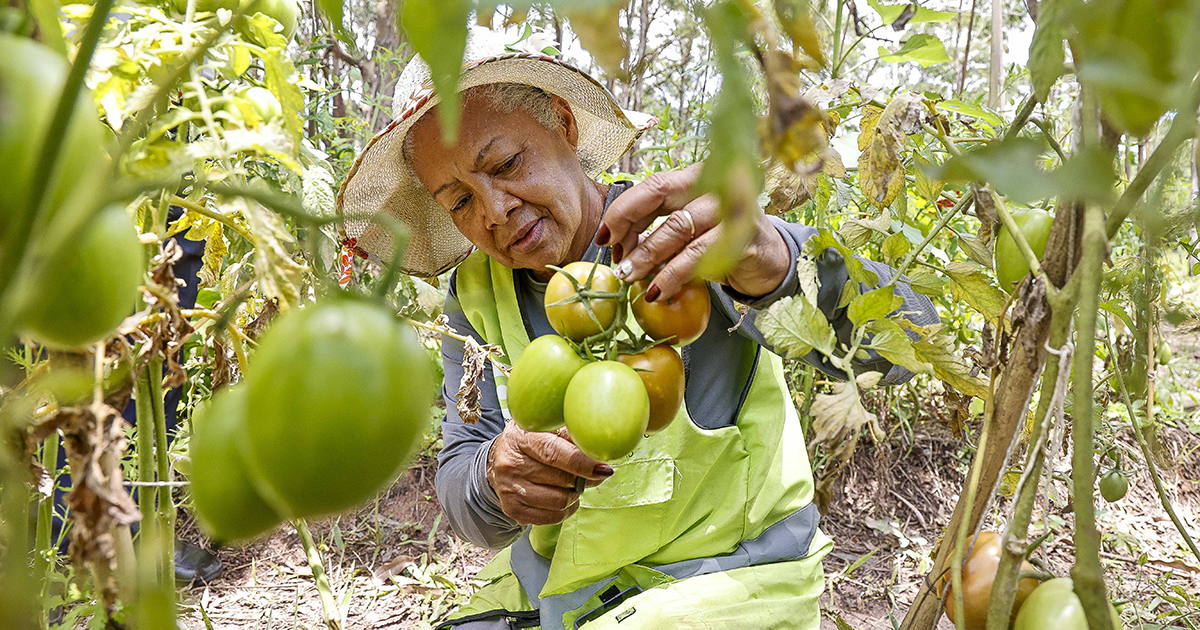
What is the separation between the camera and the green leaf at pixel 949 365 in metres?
0.61

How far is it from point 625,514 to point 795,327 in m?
0.73

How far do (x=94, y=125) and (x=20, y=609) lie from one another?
14 centimetres

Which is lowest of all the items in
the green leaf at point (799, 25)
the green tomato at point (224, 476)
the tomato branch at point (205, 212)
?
the green tomato at point (224, 476)

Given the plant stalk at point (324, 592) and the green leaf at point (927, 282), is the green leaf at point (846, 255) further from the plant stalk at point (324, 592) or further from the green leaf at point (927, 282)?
the plant stalk at point (324, 592)

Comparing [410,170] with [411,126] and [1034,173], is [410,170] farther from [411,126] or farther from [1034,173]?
[1034,173]

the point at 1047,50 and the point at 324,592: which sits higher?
the point at 1047,50

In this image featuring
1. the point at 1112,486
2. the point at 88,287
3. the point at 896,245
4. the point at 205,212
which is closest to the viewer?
the point at 88,287

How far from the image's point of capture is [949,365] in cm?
61

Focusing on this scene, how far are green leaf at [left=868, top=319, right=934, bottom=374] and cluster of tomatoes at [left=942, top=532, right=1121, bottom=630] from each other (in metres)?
Result: 0.15

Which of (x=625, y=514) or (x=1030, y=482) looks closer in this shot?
(x=1030, y=482)

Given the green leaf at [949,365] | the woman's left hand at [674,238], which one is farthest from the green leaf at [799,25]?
the green leaf at [949,365]

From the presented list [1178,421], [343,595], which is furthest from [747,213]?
[1178,421]

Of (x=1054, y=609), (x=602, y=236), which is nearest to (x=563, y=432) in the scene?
(x=602, y=236)

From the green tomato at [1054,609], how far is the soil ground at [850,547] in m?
1.66
